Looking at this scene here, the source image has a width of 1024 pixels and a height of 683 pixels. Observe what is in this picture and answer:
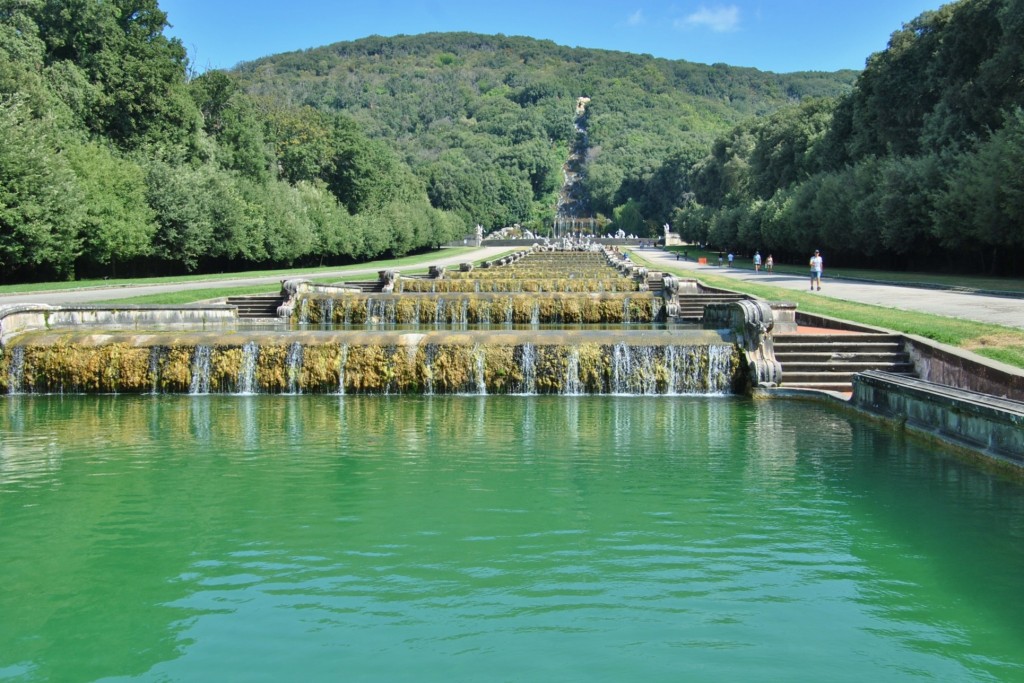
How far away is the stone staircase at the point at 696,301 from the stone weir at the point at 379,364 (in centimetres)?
1122

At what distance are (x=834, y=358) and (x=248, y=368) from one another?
1080 centimetres

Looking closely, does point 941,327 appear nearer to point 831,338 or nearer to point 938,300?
point 831,338

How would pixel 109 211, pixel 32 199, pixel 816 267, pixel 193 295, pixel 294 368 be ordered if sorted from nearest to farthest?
pixel 294 368
pixel 193 295
pixel 816 267
pixel 32 199
pixel 109 211

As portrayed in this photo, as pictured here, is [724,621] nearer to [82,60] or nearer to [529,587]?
[529,587]

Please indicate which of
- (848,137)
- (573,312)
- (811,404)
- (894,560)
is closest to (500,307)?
(573,312)

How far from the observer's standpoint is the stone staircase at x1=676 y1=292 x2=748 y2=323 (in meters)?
29.5

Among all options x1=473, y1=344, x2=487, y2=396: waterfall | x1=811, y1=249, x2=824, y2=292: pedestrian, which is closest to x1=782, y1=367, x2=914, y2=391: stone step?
x1=473, y1=344, x2=487, y2=396: waterfall

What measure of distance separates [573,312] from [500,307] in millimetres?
2248

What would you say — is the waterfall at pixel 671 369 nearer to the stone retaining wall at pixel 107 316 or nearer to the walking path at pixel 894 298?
the walking path at pixel 894 298

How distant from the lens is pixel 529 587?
7129mm

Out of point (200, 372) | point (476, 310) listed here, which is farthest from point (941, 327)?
point (476, 310)

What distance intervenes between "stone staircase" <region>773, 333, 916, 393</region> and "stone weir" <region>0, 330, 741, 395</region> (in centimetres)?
103

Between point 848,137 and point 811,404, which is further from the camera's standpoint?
point 848,137

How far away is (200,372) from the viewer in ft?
59.7
